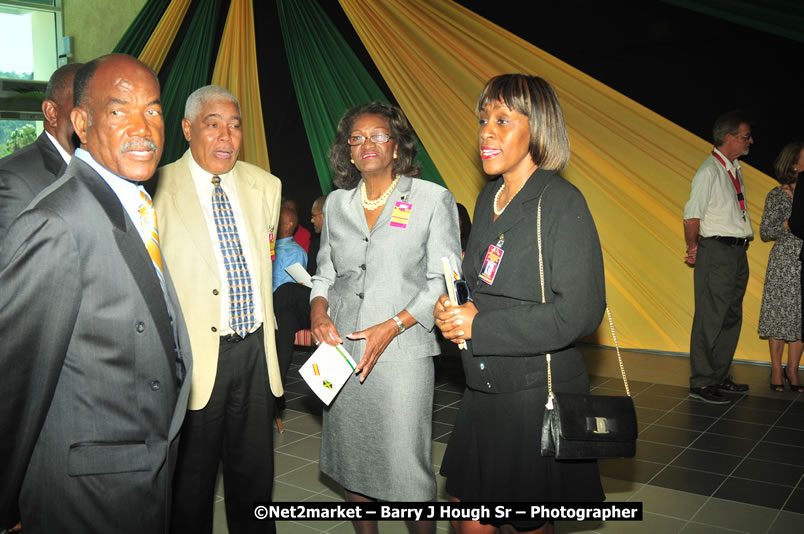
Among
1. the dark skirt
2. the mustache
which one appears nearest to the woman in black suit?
the dark skirt

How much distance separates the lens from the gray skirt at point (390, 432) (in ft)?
8.32

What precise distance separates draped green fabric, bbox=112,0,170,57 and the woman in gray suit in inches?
139

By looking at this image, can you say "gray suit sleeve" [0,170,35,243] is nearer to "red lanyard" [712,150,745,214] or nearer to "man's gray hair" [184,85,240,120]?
"man's gray hair" [184,85,240,120]

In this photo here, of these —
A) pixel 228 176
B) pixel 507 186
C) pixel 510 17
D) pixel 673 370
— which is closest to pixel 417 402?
pixel 507 186

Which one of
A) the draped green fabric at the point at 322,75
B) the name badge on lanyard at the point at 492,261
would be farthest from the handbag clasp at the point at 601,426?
the draped green fabric at the point at 322,75

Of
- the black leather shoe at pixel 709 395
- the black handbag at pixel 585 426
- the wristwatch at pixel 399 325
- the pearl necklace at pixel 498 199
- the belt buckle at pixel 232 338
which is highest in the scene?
the pearl necklace at pixel 498 199

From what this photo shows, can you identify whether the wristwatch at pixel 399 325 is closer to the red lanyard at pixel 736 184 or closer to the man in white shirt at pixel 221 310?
the man in white shirt at pixel 221 310

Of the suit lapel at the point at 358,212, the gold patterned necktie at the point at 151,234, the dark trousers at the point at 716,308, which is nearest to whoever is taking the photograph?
the gold patterned necktie at the point at 151,234

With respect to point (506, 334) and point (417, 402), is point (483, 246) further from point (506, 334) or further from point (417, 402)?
point (417, 402)

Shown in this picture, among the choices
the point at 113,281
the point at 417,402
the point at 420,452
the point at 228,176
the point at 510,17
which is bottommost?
the point at 420,452

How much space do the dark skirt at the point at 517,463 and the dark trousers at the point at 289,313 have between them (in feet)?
9.76

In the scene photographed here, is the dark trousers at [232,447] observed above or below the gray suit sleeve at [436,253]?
below

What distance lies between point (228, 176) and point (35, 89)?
10353 millimetres

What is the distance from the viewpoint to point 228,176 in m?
2.72
